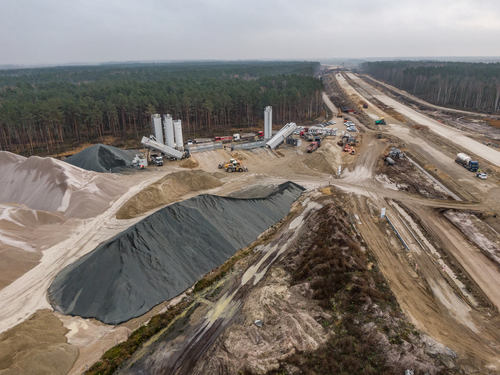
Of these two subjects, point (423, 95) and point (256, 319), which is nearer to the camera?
point (256, 319)

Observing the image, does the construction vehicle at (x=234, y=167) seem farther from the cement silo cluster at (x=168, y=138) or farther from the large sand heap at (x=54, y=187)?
the large sand heap at (x=54, y=187)

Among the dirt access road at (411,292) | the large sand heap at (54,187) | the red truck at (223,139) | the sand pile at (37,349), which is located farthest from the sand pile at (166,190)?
the red truck at (223,139)

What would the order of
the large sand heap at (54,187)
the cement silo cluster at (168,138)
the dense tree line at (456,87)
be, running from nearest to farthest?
the large sand heap at (54,187)
the cement silo cluster at (168,138)
the dense tree line at (456,87)

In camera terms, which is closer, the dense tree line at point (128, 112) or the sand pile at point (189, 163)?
the sand pile at point (189, 163)

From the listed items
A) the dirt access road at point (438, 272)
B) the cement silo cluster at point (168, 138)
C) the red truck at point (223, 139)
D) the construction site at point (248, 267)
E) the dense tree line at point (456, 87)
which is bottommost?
the dirt access road at point (438, 272)

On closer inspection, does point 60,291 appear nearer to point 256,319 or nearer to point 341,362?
point 256,319

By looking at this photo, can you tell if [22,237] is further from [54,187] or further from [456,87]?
[456,87]

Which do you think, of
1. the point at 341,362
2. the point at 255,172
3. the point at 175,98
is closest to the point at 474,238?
the point at 341,362

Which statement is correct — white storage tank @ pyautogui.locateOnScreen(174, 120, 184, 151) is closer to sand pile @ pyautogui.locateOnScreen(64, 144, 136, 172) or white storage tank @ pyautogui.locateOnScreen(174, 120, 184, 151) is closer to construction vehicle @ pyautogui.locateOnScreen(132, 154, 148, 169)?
construction vehicle @ pyautogui.locateOnScreen(132, 154, 148, 169)

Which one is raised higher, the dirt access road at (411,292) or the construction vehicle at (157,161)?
the construction vehicle at (157,161)
